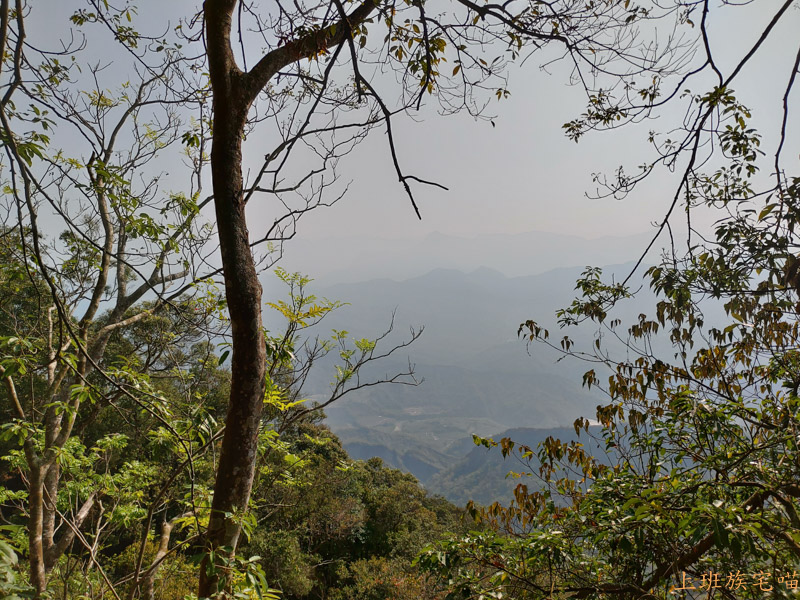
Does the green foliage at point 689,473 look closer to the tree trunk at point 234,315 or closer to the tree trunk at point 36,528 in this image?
the tree trunk at point 234,315

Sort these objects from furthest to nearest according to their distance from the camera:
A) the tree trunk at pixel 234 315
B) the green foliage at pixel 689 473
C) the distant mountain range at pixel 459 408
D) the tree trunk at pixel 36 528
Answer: the distant mountain range at pixel 459 408 → the tree trunk at pixel 36 528 → the green foliage at pixel 689 473 → the tree trunk at pixel 234 315

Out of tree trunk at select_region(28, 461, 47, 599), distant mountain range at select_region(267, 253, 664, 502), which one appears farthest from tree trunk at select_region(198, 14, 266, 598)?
distant mountain range at select_region(267, 253, 664, 502)

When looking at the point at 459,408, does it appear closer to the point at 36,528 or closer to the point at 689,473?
the point at 36,528

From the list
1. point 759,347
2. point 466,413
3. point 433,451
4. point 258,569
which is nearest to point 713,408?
point 759,347

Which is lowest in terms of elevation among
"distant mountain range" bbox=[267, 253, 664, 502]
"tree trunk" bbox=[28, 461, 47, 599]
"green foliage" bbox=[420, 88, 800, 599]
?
"distant mountain range" bbox=[267, 253, 664, 502]

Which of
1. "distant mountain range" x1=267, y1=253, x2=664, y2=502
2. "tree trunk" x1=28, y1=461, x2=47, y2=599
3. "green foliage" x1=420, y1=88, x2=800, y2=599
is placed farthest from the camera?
"distant mountain range" x1=267, y1=253, x2=664, y2=502

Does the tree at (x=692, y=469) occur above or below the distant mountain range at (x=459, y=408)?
above

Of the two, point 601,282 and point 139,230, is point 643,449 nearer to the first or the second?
point 601,282

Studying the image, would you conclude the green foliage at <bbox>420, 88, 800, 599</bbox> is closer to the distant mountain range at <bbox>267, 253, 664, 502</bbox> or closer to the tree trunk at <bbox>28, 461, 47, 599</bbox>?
the tree trunk at <bbox>28, 461, 47, 599</bbox>

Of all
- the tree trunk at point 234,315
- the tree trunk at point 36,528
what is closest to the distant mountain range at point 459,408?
the tree trunk at point 36,528

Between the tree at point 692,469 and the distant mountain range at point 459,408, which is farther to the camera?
the distant mountain range at point 459,408

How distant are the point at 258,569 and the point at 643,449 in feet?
7.95

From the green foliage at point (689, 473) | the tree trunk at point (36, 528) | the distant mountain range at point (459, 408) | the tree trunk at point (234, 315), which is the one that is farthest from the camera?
the distant mountain range at point (459, 408)

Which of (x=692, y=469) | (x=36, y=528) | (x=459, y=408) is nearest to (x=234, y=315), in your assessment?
(x=692, y=469)
